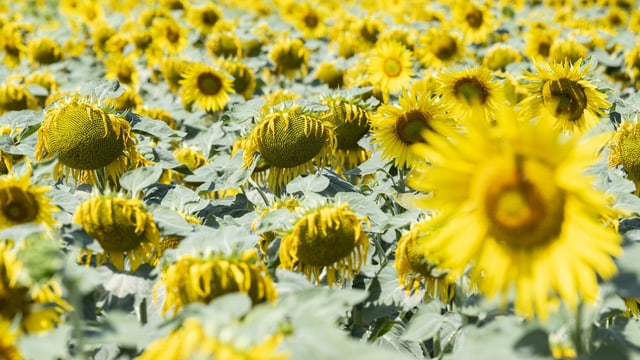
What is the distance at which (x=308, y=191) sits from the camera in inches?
86.0

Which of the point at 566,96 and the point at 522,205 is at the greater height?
the point at 522,205

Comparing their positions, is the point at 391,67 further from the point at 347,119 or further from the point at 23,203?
the point at 23,203

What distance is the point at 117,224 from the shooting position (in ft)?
5.78

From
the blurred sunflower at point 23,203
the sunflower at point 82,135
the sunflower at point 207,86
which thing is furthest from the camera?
the sunflower at point 207,86

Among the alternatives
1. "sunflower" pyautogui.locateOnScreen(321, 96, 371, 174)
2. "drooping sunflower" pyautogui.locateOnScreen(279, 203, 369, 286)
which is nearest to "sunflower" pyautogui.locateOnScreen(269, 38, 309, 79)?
"sunflower" pyautogui.locateOnScreen(321, 96, 371, 174)

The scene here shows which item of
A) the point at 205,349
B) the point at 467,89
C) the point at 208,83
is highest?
the point at 205,349

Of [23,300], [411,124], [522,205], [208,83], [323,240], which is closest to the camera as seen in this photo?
[522,205]

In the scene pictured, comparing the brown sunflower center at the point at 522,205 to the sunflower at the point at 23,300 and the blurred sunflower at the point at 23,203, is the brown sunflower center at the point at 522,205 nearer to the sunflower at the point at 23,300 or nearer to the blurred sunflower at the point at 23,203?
the sunflower at the point at 23,300

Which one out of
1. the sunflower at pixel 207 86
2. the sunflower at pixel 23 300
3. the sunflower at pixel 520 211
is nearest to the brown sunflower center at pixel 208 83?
the sunflower at pixel 207 86

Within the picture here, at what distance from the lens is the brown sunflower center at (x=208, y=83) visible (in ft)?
12.5

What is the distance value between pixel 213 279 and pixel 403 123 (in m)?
1.36

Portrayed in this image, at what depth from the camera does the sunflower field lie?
1275mm

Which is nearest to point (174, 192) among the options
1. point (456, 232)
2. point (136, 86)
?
point (456, 232)

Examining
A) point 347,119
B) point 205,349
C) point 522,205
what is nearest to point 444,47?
point 347,119
